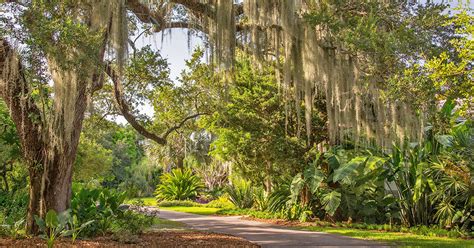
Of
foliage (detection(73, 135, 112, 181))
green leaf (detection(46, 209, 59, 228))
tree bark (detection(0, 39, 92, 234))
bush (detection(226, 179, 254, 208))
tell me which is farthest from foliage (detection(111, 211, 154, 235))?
bush (detection(226, 179, 254, 208))

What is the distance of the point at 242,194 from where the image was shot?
55.1ft

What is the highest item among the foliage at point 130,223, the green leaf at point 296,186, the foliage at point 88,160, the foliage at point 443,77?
the foliage at point 443,77

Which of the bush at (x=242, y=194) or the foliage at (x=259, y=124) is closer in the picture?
the foliage at (x=259, y=124)

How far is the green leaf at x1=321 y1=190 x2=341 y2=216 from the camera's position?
11125 mm

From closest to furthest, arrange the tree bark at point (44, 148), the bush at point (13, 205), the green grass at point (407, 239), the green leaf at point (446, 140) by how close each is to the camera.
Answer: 1. the tree bark at point (44, 148)
2. the green grass at point (407, 239)
3. the bush at point (13, 205)
4. the green leaf at point (446, 140)

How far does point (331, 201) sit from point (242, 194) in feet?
19.7

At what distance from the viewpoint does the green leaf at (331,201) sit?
11.1 meters

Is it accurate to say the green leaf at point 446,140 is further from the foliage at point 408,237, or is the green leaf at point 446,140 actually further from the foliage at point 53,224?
the foliage at point 53,224

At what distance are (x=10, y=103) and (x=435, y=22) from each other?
22.7ft

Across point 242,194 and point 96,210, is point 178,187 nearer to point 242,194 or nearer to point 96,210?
point 242,194

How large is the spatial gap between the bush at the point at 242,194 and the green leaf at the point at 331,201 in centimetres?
532

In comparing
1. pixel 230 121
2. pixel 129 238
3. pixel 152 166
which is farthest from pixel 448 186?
pixel 152 166

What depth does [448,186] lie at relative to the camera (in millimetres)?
9305

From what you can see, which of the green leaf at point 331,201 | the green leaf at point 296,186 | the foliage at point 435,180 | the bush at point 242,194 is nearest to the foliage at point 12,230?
the green leaf at point 296,186
